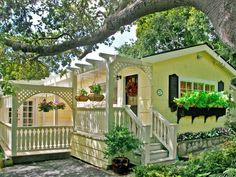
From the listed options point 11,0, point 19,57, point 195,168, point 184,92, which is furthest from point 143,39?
point 195,168

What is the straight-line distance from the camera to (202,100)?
10.1m

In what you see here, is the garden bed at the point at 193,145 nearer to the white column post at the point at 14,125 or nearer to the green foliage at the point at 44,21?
the green foliage at the point at 44,21

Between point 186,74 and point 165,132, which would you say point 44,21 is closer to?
point 165,132

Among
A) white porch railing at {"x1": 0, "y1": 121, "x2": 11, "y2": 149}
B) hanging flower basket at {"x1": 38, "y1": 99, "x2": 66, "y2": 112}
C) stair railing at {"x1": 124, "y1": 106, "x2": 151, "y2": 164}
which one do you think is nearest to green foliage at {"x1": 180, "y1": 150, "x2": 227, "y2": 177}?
stair railing at {"x1": 124, "y1": 106, "x2": 151, "y2": 164}

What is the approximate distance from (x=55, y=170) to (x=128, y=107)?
2887 mm

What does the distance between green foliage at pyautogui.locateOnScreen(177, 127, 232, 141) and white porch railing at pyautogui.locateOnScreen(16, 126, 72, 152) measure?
432 centimetres

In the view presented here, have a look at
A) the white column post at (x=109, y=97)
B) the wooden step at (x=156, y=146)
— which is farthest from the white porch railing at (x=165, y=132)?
the white column post at (x=109, y=97)

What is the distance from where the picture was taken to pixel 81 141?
9.91 m

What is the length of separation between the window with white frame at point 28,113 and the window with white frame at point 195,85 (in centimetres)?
970

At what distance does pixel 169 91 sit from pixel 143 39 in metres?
9.75

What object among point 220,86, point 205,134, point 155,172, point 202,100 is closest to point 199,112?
point 202,100

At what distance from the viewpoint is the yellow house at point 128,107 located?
8.51 meters

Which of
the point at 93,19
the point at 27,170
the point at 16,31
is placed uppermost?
the point at 93,19

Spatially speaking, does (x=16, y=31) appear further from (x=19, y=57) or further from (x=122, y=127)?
(x=122, y=127)
